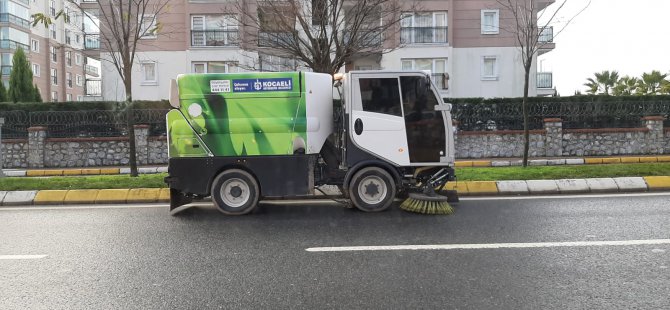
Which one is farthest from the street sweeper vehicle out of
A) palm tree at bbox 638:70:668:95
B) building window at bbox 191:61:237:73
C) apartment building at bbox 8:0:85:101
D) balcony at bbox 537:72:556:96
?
apartment building at bbox 8:0:85:101

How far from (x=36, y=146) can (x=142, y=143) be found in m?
3.98

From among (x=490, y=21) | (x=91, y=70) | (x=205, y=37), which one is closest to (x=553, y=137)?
(x=490, y=21)

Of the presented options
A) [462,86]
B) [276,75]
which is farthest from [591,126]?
[276,75]

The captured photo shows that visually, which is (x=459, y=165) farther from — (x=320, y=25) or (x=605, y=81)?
(x=605, y=81)

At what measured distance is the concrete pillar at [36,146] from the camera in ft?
63.7

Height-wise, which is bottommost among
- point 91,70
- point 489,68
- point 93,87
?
point 93,87

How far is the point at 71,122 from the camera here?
1978 cm

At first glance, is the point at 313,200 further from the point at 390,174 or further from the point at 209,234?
the point at 209,234

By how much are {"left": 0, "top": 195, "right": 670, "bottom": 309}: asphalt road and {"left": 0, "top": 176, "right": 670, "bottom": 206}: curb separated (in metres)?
1.39

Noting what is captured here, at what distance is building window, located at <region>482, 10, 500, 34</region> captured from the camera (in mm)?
30594

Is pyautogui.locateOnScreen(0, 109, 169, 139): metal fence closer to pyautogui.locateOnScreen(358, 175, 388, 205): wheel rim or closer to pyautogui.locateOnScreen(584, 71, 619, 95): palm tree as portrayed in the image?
pyautogui.locateOnScreen(358, 175, 388, 205): wheel rim

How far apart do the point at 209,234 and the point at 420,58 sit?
2539 centimetres

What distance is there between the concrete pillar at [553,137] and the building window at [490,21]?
41.0ft

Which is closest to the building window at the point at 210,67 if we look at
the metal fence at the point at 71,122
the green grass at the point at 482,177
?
the metal fence at the point at 71,122
